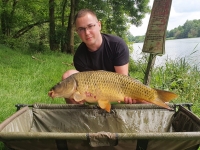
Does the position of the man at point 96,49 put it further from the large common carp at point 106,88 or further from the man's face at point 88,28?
the large common carp at point 106,88

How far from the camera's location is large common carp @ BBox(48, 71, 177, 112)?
145 centimetres

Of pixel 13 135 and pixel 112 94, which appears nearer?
pixel 13 135

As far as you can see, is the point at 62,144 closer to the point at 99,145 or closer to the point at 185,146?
the point at 99,145

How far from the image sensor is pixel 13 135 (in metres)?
1.12

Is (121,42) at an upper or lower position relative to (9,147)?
upper

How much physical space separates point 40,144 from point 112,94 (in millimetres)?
490

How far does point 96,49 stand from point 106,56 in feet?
0.30

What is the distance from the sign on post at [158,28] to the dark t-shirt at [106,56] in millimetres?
410

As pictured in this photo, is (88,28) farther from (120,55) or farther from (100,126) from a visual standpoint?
(100,126)

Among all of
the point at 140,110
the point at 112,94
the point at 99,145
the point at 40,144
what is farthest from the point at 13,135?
the point at 140,110

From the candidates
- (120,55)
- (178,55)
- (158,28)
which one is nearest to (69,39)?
(178,55)

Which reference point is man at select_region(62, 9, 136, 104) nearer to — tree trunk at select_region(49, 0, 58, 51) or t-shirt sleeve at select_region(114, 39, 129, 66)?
t-shirt sleeve at select_region(114, 39, 129, 66)

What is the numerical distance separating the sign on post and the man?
41 cm

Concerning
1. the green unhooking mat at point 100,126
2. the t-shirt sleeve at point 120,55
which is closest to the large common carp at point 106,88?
the green unhooking mat at point 100,126
